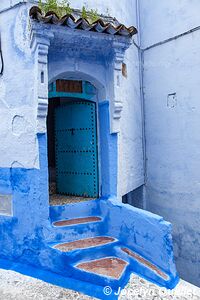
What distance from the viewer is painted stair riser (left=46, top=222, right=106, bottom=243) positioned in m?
4.61

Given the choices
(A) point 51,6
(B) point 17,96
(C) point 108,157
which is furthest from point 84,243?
(A) point 51,6

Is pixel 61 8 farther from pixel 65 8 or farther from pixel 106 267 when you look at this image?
pixel 106 267

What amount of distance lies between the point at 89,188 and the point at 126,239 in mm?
1240

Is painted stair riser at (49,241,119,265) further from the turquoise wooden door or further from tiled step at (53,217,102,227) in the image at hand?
the turquoise wooden door

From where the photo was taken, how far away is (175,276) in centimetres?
404

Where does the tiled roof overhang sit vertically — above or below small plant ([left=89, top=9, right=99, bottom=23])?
below

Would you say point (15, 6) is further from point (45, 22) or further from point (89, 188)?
point (89, 188)

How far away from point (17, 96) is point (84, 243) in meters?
2.65

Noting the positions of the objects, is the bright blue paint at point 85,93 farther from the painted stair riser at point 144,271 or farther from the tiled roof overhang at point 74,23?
the painted stair riser at point 144,271

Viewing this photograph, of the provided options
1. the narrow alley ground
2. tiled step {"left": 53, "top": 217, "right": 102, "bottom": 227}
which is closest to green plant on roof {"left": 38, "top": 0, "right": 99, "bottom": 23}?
tiled step {"left": 53, "top": 217, "right": 102, "bottom": 227}

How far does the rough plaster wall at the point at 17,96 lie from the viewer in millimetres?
4621

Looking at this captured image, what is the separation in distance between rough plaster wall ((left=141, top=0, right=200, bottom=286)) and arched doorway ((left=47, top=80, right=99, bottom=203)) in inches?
114

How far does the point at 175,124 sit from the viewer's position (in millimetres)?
7551

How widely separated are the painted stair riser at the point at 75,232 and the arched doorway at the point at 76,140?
679 millimetres
